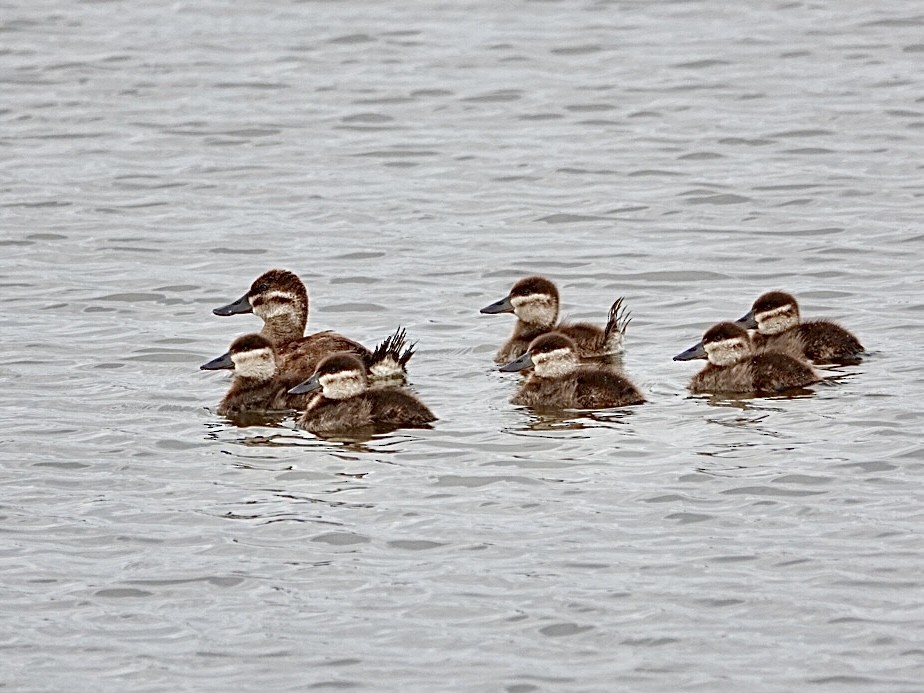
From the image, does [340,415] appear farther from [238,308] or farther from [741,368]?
[741,368]

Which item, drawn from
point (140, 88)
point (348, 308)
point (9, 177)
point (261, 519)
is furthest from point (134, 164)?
point (261, 519)

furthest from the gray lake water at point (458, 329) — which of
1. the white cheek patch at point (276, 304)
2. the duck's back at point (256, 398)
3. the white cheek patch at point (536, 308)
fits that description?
the white cheek patch at point (276, 304)

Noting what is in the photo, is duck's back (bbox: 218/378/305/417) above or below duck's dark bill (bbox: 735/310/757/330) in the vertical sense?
below

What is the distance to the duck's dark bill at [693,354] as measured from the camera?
9.77m

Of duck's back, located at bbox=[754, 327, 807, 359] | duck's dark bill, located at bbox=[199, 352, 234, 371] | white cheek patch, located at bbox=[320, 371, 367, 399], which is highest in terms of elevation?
duck's dark bill, located at bbox=[199, 352, 234, 371]

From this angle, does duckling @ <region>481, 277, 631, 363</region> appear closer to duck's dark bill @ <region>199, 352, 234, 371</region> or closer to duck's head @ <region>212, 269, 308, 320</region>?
duck's head @ <region>212, 269, 308, 320</region>

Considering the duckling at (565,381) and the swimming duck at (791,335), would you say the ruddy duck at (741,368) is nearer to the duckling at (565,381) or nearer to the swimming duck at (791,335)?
the swimming duck at (791,335)

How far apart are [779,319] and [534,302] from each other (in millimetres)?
1406

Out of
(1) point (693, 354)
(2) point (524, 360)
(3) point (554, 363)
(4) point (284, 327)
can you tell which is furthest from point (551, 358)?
(4) point (284, 327)

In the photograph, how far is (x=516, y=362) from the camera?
32.0 feet

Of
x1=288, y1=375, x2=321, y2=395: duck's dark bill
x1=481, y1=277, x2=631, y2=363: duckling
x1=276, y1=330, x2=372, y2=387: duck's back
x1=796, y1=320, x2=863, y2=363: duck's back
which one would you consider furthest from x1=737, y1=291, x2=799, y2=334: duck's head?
x1=288, y1=375, x2=321, y2=395: duck's dark bill

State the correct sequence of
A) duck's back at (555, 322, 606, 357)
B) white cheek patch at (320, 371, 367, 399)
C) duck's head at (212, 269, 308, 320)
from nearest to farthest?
white cheek patch at (320, 371, 367, 399) → duck's back at (555, 322, 606, 357) → duck's head at (212, 269, 308, 320)

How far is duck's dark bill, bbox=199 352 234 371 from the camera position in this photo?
9781 millimetres

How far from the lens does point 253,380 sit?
31.8 feet
